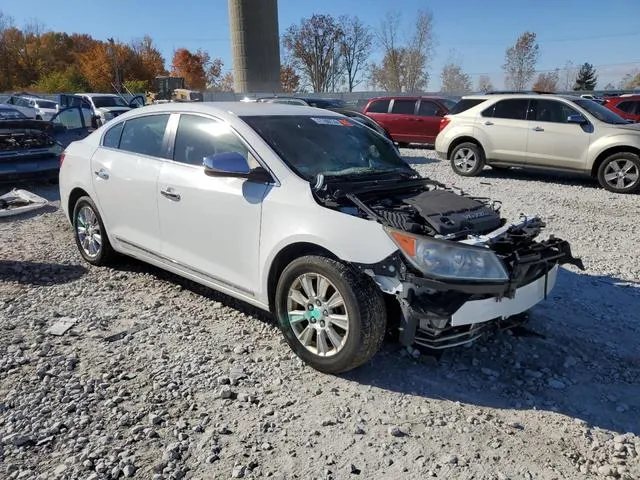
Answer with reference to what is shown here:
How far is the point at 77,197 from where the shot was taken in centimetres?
554

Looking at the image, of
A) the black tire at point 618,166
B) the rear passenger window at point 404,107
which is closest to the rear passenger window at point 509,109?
the black tire at point 618,166

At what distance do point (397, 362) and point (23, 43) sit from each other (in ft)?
245

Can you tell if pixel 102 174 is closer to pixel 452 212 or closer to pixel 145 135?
pixel 145 135

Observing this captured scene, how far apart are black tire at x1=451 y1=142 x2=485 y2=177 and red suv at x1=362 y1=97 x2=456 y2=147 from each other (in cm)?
433

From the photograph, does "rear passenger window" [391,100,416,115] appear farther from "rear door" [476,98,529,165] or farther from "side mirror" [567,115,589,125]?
"side mirror" [567,115,589,125]

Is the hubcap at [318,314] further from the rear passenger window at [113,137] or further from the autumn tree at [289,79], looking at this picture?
the autumn tree at [289,79]

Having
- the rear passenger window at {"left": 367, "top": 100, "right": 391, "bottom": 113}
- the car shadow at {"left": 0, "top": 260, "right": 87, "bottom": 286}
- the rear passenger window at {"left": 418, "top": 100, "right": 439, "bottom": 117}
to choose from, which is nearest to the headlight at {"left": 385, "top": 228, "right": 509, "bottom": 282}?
the car shadow at {"left": 0, "top": 260, "right": 87, "bottom": 286}

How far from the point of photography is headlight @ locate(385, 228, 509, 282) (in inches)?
119

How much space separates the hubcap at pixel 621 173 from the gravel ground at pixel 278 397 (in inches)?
217

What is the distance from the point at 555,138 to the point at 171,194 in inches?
334

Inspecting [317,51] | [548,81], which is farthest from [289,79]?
[548,81]

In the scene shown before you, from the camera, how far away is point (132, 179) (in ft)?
15.0

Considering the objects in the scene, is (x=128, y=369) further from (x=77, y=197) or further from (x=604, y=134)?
(x=604, y=134)

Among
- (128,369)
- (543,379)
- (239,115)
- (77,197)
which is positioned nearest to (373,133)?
(239,115)
